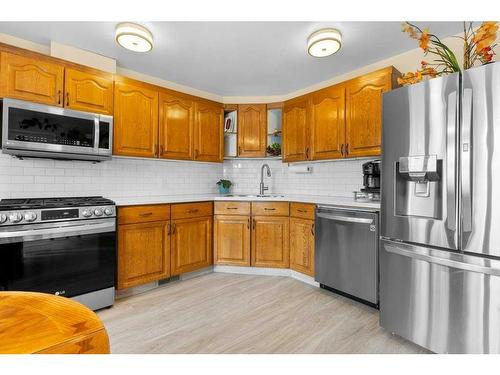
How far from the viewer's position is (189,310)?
2.22 m

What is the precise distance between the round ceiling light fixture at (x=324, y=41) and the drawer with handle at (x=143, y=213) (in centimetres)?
204

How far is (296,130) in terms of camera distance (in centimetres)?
325

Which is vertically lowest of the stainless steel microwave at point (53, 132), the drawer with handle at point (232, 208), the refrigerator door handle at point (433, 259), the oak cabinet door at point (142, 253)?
Answer: the oak cabinet door at point (142, 253)

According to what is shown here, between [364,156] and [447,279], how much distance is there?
4.34ft

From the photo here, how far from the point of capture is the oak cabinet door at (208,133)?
333 centimetres

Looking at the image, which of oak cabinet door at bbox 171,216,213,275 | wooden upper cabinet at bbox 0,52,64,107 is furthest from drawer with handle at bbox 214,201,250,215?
wooden upper cabinet at bbox 0,52,64,107

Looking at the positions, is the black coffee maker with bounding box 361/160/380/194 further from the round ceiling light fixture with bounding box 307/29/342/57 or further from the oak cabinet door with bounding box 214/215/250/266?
the oak cabinet door with bounding box 214/215/250/266

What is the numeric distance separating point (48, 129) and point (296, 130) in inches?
98.9

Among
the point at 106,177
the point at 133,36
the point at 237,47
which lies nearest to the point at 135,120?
the point at 106,177

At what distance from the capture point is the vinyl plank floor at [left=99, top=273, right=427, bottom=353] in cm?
171

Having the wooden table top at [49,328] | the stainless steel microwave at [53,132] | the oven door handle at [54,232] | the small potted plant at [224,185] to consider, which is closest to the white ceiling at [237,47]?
the stainless steel microwave at [53,132]

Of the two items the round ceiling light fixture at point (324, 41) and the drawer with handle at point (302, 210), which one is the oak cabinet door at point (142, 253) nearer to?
the drawer with handle at point (302, 210)
